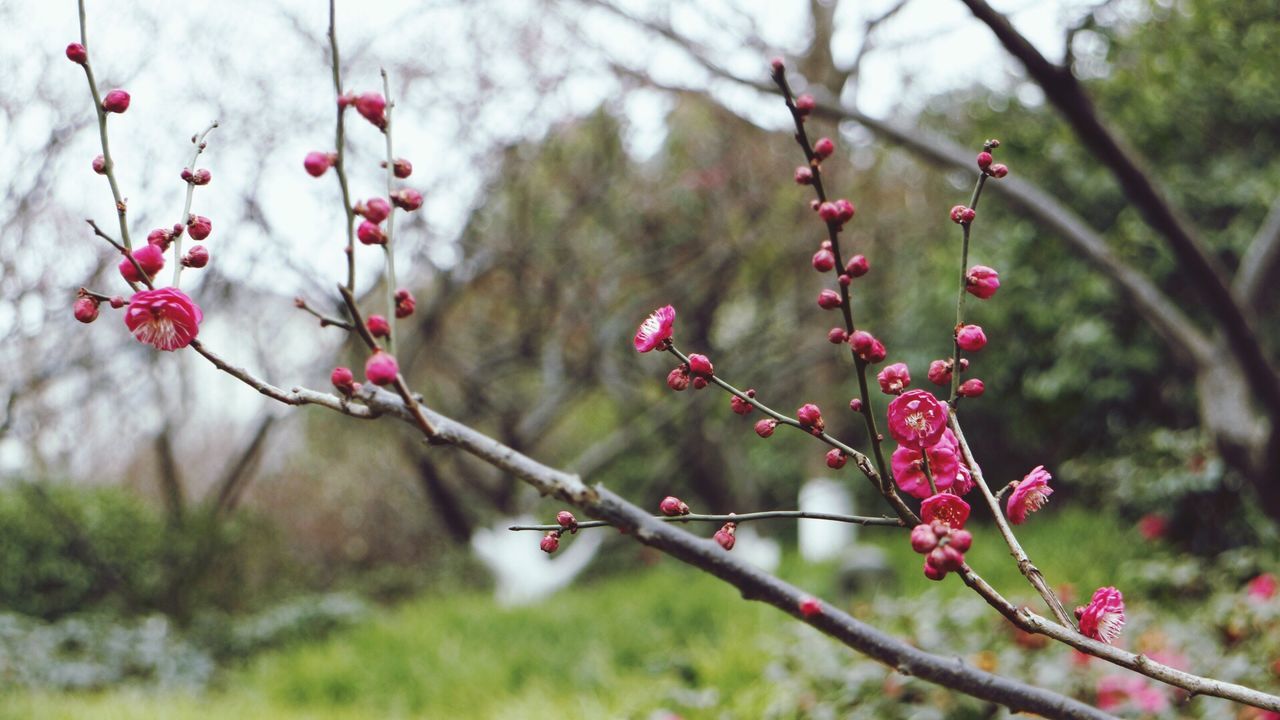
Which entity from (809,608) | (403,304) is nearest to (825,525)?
(809,608)

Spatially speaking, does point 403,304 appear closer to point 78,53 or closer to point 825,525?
point 78,53

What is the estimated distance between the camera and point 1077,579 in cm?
452

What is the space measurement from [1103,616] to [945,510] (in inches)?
7.0

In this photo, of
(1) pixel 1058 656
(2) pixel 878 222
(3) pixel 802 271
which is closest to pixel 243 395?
(3) pixel 802 271

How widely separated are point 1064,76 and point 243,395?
8158 millimetres

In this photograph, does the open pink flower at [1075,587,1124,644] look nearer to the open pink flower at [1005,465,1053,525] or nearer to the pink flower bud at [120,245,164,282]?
the open pink flower at [1005,465,1053,525]

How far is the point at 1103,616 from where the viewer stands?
33.1 inches

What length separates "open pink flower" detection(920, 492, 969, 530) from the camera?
0.80 m

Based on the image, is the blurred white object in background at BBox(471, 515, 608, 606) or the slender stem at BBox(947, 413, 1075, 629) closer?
the slender stem at BBox(947, 413, 1075, 629)

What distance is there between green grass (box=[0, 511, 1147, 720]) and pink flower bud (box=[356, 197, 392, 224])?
2018 mm

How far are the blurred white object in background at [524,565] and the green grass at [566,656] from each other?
458 mm

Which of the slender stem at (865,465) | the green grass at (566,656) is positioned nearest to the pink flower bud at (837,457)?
the slender stem at (865,465)

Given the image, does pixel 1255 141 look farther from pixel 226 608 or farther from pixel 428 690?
pixel 226 608

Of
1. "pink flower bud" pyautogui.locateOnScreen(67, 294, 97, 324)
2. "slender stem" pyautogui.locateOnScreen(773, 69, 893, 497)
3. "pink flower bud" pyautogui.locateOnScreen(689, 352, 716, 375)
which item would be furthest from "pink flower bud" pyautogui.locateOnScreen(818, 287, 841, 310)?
"pink flower bud" pyautogui.locateOnScreen(67, 294, 97, 324)
